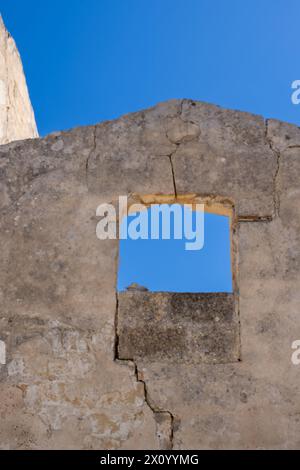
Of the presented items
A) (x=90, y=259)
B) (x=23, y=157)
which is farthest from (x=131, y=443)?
(x=23, y=157)

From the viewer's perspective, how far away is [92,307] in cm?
471

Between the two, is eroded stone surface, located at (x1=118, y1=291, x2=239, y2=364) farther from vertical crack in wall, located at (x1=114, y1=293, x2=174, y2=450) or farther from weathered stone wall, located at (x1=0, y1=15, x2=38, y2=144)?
weathered stone wall, located at (x1=0, y1=15, x2=38, y2=144)

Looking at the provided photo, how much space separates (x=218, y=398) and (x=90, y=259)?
132cm

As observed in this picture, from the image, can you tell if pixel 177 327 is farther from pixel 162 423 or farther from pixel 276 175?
pixel 276 175

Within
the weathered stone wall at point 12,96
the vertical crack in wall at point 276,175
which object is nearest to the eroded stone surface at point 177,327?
the vertical crack in wall at point 276,175

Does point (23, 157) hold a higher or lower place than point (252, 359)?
higher

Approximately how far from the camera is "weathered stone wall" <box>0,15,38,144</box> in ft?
24.7

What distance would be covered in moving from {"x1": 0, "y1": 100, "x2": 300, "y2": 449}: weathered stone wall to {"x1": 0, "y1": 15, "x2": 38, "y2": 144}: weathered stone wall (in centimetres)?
250

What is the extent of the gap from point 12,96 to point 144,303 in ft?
13.4

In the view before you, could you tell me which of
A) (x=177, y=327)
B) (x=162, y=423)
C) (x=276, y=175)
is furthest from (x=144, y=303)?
(x=276, y=175)

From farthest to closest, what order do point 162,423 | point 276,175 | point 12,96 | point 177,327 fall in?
point 12,96 → point 276,175 → point 177,327 → point 162,423

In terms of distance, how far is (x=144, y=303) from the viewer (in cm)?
470

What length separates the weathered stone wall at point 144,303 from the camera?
449cm
